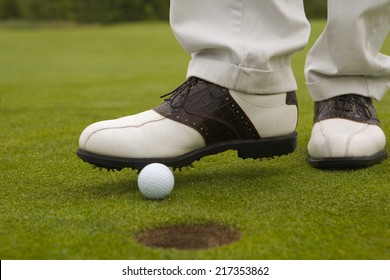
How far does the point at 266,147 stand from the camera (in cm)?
197

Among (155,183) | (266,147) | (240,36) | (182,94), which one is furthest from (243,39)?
(155,183)

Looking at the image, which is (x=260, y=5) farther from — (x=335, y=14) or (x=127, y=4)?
(x=127, y=4)

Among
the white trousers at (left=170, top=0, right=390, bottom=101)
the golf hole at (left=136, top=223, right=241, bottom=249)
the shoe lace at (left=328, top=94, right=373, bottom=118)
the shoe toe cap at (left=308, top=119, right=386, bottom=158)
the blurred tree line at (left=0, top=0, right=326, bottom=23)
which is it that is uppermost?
the white trousers at (left=170, top=0, right=390, bottom=101)

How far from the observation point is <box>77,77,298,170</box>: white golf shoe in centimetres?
186

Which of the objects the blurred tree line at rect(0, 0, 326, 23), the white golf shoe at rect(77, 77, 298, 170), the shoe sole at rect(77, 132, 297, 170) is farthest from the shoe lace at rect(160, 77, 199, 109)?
the blurred tree line at rect(0, 0, 326, 23)

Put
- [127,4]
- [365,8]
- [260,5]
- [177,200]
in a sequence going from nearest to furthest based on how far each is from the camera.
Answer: [177,200] < [260,5] < [365,8] < [127,4]

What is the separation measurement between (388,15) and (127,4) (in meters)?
43.1

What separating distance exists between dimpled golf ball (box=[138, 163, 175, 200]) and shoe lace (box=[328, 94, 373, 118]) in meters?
0.87

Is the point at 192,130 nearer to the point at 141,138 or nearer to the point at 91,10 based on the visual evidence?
the point at 141,138

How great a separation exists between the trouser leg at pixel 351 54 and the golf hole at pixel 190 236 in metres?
1.06

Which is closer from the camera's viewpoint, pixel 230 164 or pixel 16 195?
pixel 16 195

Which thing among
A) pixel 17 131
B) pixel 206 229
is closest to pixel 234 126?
pixel 206 229

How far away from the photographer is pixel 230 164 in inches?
87.8

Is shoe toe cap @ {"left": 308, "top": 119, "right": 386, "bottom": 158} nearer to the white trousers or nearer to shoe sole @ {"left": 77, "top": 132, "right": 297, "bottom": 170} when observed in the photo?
shoe sole @ {"left": 77, "top": 132, "right": 297, "bottom": 170}
